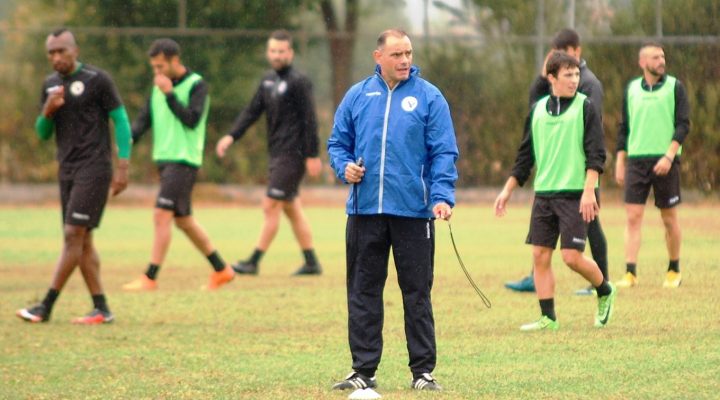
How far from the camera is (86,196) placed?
11086 millimetres

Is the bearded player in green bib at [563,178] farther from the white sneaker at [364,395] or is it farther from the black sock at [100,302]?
the black sock at [100,302]

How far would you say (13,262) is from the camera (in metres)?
16.4

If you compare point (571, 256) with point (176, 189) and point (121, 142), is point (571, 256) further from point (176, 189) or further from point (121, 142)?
point (176, 189)

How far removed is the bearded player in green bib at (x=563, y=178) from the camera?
1010 centimetres

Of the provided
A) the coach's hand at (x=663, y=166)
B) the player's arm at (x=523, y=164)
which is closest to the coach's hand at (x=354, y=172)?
the player's arm at (x=523, y=164)

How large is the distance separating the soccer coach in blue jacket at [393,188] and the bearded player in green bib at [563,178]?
2.40 m

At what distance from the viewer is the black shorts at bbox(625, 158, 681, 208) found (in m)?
13.0

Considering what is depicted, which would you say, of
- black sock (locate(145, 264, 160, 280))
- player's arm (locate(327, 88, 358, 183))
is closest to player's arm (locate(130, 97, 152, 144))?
black sock (locate(145, 264, 160, 280))

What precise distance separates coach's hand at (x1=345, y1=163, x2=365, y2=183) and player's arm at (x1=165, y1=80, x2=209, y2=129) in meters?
5.78

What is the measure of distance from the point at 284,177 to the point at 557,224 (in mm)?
4813

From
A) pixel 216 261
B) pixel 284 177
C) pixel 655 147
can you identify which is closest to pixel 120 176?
pixel 216 261

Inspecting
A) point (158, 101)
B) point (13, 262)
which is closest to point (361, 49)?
point (13, 262)

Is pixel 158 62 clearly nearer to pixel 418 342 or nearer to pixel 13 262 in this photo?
pixel 13 262

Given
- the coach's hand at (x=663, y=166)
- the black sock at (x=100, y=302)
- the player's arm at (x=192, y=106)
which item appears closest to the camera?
the black sock at (x=100, y=302)
